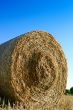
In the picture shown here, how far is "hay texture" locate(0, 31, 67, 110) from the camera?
8.16 m

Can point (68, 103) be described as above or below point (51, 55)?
below

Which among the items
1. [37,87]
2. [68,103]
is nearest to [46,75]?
[37,87]

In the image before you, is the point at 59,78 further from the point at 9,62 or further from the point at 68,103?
the point at 9,62

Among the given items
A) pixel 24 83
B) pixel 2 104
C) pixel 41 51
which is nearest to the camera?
pixel 2 104

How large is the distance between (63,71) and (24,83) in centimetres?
153

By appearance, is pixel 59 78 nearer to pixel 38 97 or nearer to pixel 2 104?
pixel 38 97

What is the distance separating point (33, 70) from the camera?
344 inches

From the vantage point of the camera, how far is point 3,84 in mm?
8359

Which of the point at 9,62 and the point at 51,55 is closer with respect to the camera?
the point at 9,62

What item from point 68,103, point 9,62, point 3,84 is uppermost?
point 9,62

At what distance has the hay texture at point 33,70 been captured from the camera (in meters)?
8.16

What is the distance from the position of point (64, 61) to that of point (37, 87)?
126cm

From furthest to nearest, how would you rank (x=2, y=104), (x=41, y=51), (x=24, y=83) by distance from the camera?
(x=41, y=51)
(x=24, y=83)
(x=2, y=104)

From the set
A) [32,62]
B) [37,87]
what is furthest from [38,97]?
[32,62]
